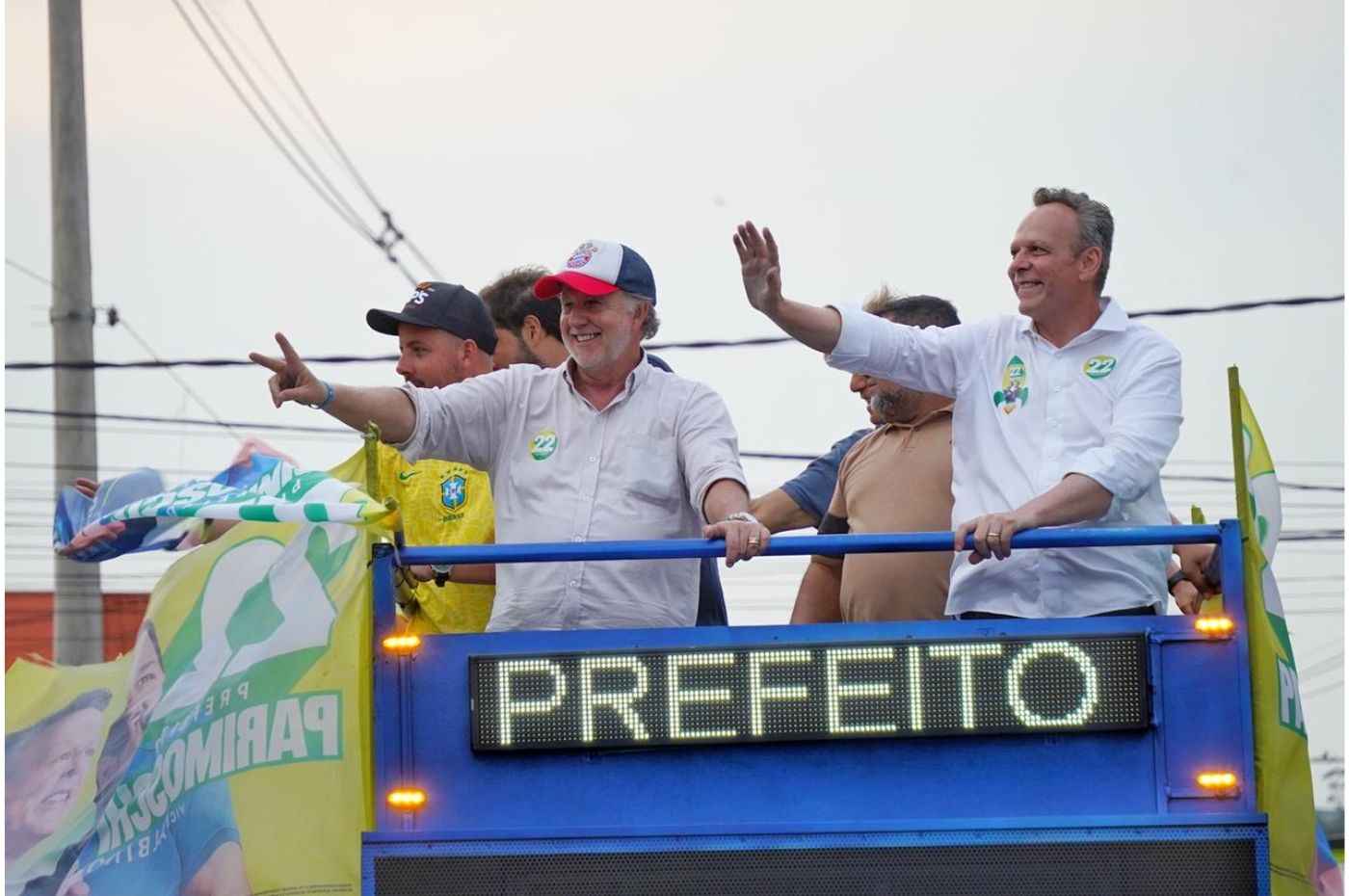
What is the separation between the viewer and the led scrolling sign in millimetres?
5188

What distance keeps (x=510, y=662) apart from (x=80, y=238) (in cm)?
1292

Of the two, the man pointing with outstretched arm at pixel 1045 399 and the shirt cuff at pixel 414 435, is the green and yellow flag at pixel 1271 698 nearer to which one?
the man pointing with outstretched arm at pixel 1045 399

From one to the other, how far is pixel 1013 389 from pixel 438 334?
226 cm

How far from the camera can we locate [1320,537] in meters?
18.1

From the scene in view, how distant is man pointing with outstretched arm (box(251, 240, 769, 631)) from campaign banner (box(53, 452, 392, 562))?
338mm

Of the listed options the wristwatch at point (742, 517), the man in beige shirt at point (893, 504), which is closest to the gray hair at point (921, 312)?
the man in beige shirt at point (893, 504)

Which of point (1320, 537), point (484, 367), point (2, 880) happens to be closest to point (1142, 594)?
point (484, 367)

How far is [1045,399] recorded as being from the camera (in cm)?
588

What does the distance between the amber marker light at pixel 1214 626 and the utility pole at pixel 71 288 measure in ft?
42.9

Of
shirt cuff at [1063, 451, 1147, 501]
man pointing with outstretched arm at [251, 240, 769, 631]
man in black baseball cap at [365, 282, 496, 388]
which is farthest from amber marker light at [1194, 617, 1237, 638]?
man in black baseball cap at [365, 282, 496, 388]

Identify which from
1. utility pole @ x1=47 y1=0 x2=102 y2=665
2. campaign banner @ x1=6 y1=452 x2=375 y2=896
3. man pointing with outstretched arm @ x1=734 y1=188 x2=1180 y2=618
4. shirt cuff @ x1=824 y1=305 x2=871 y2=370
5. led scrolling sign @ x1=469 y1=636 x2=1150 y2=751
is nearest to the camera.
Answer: led scrolling sign @ x1=469 y1=636 x2=1150 y2=751

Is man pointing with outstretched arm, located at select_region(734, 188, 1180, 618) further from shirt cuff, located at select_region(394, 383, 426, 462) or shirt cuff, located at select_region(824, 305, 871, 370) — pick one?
shirt cuff, located at select_region(394, 383, 426, 462)

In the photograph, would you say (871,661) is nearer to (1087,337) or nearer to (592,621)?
(592,621)

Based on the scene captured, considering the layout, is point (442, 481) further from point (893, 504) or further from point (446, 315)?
point (893, 504)
